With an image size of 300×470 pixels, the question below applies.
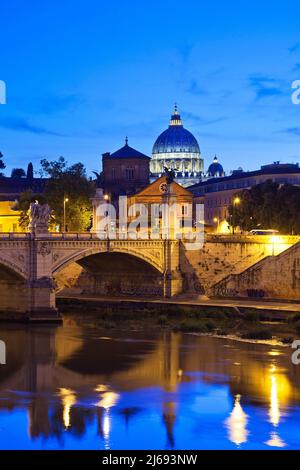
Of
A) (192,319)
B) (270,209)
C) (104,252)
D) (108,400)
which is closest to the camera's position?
(108,400)

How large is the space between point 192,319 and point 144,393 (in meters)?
17.0

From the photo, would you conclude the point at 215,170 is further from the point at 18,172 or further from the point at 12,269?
the point at 12,269

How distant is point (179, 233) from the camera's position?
60.5 m

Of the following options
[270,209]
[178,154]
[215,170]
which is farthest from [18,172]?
[270,209]

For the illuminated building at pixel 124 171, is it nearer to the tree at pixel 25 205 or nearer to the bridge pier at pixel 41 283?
the tree at pixel 25 205

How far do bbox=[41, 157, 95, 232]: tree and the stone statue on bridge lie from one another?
18265mm

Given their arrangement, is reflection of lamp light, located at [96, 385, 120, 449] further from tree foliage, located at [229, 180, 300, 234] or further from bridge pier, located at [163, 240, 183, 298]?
tree foliage, located at [229, 180, 300, 234]

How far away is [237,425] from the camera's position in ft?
98.9

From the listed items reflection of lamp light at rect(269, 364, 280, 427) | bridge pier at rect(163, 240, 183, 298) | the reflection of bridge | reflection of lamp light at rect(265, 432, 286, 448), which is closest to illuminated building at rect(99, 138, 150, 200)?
bridge pier at rect(163, 240, 183, 298)

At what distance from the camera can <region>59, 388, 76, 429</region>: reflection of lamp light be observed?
30.8m

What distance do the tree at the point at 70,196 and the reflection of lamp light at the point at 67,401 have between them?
37394mm

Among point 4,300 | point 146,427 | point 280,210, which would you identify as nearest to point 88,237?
point 4,300

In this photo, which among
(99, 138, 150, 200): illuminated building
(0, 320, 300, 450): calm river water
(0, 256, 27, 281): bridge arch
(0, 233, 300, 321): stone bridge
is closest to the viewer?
(0, 320, 300, 450): calm river water
